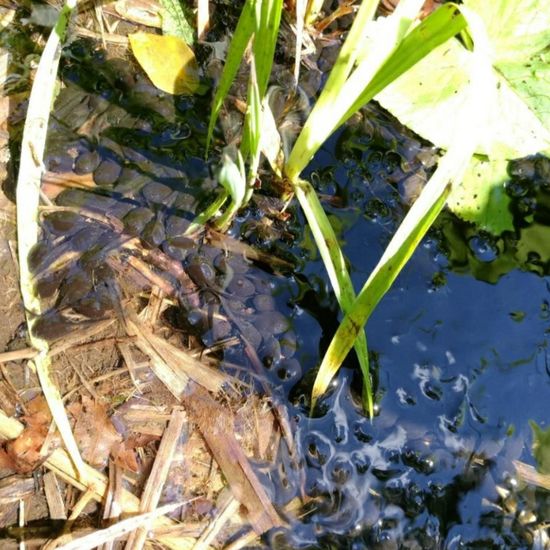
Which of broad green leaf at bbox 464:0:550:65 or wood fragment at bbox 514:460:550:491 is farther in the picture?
broad green leaf at bbox 464:0:550:65

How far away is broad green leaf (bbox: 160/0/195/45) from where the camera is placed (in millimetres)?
1617

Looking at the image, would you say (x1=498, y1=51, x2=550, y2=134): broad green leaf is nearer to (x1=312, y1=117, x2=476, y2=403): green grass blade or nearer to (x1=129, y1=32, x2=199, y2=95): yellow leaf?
(x1=312, y1=117, x2=476, y2=403): green grass blade

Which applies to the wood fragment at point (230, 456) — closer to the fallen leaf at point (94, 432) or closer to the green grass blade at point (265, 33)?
the fallen leaf at point (94, 432)

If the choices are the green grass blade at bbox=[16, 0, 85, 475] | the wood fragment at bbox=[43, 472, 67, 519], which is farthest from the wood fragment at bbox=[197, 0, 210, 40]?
the wood fragment at bbox=[43, 472, 67, 519]

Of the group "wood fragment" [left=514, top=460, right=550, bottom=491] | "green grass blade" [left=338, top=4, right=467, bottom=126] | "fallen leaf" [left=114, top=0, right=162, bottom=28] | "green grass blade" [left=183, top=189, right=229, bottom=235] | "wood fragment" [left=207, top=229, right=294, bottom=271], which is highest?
"green grass blade" [left=338, top=4, right=467, bottom=126]

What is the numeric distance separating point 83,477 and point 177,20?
1.09 meters

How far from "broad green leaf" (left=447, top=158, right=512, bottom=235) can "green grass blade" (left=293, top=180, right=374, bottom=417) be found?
1.25 ft

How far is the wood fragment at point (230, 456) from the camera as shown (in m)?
1.25

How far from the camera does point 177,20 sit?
1630 millimetres

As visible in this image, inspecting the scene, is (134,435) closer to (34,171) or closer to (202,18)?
(34,171)

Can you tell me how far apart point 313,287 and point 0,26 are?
100 cm

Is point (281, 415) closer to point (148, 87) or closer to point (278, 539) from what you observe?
point (278, 539)

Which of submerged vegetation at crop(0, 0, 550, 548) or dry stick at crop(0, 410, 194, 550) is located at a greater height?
submerged vegetation at crop(0, 0, 550, 548)

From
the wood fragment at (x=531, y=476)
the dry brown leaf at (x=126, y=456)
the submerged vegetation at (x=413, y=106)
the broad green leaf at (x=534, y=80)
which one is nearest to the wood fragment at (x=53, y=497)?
the dry brown leaf at (x=126, y=456)
